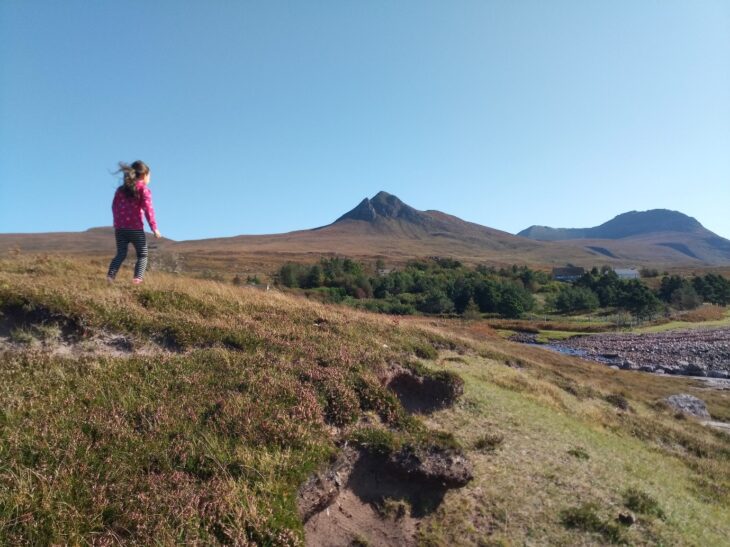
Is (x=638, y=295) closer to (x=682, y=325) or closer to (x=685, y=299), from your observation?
(x=682, y=325)

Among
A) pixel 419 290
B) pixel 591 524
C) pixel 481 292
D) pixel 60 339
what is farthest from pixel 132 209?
pixel 419 290

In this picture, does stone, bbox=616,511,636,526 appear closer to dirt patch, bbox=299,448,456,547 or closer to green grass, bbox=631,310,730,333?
dirt patch, bbox=299,448,456,547

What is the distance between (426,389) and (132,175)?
7.69m

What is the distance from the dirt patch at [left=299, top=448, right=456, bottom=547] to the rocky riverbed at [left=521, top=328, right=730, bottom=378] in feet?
133

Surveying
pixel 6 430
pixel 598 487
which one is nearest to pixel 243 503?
pixel 6 430

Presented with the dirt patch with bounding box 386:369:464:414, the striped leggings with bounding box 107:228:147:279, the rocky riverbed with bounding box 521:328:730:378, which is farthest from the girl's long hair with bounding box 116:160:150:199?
the rocky riverbed with bounding box 521:328:730:378

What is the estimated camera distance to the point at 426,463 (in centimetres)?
623

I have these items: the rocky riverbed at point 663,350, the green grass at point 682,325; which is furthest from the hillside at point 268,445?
the green grass at point 682,325

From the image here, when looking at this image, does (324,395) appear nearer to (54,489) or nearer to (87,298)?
(54,489)

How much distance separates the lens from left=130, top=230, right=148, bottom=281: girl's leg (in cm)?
1084

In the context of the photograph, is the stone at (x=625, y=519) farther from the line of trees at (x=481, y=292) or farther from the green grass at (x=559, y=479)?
the line of trees at (x=481, y=292)

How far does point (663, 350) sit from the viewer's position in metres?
48.2

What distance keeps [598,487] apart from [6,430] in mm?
7813

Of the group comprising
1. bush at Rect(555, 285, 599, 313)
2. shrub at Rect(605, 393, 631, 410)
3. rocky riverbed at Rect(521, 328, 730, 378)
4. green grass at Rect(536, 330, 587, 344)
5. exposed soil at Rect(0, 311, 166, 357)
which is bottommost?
green grass at Rect(536, 330, 587, 344)
